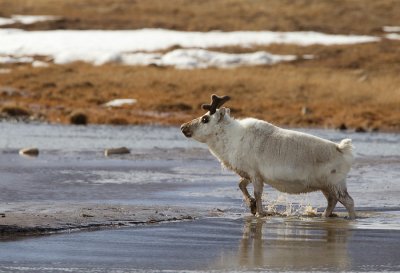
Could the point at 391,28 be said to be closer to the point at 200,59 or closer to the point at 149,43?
the point at 149,43

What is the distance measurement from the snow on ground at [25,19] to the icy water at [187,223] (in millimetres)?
53404

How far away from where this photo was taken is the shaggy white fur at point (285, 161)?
13.9 m

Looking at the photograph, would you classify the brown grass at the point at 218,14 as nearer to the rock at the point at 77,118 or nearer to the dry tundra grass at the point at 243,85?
the dry tundra grass at the point at 243,85

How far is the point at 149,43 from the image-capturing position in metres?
71.8

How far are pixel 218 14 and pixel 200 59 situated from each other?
2273 cm

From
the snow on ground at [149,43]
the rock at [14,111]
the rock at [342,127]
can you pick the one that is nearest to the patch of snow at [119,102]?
the rock at [14,111]

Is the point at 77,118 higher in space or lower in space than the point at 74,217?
lower

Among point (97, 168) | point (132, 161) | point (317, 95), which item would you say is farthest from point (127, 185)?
point (317, 95)

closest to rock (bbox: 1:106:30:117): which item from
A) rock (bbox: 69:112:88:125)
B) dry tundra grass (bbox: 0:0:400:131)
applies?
dry tundra grass (bbox: 0:0:400:131)

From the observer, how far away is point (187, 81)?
183 ft

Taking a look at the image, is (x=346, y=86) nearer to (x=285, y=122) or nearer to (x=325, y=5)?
(x=285, y=122)

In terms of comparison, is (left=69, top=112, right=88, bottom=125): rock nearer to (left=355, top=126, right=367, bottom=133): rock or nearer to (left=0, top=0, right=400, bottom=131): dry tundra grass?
(left=0, top=0, right=400, bottom=131): dry tundra grass

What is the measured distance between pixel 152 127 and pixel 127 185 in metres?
21.1

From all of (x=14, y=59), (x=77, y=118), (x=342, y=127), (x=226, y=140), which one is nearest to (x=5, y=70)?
(x=14, y=59)
